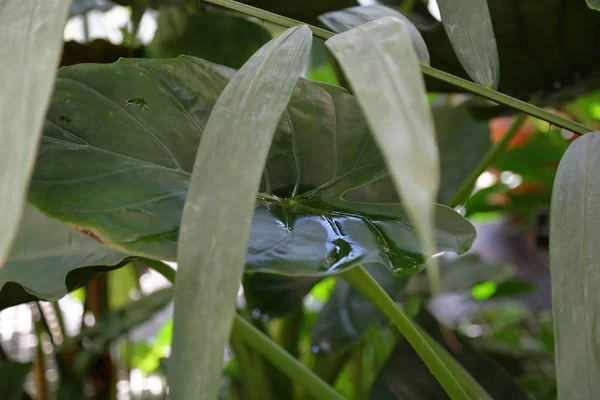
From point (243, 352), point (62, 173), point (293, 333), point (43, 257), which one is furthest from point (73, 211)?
point (293, 333)

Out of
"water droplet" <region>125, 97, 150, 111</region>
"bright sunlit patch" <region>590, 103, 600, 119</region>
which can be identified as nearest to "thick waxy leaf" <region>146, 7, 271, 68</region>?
"water droplet" <region>125, 97, 150, 111</region>

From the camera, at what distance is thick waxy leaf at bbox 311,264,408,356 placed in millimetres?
652

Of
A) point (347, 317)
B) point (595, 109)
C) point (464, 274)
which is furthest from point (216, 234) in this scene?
point (595, 109)

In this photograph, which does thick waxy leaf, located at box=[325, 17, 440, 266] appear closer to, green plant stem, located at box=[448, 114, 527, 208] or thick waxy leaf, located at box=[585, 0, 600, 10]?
thick waxy leaf, located at box=[585, 0, 600, 10]

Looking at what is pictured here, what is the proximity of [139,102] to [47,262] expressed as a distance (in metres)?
0.13

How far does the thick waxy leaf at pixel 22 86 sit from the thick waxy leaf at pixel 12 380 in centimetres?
50

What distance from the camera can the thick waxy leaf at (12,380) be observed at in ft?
1.87

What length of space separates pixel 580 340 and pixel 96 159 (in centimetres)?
23

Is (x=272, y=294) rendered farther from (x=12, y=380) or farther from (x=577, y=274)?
(x=577, y=274)

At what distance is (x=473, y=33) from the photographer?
0.95 ft

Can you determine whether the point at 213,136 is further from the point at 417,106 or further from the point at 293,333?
the point at 293,333

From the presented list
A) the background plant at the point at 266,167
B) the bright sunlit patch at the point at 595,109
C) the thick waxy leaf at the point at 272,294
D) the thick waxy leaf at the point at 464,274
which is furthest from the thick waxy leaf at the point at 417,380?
the bright sunlit patch at the point at 595,109

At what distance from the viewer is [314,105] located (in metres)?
0.32

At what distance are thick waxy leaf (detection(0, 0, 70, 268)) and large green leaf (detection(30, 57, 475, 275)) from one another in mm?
86
